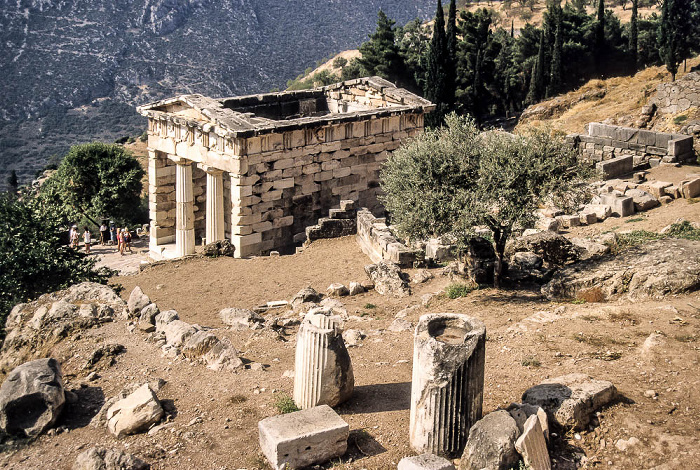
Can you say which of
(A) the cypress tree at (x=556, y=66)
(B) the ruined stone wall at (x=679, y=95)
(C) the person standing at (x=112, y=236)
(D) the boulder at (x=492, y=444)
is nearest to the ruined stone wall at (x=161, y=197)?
(C) the person standing at (x=112, y=236)

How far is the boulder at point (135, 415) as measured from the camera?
1025 centimetres

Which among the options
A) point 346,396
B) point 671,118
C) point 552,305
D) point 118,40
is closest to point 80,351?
point 346,396

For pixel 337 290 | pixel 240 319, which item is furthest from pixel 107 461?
pixel 337 290

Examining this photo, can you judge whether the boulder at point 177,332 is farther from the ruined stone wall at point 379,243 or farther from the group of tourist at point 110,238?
the group of tourist at point 110,238

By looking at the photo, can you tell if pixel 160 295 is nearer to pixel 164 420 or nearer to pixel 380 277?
pixel 380 277

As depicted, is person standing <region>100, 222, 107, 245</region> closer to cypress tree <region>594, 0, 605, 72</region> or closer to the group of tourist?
the group of tourist

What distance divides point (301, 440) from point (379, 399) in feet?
6.52

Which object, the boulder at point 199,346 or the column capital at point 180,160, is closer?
the boulder at point 199,346

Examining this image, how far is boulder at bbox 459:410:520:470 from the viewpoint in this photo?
8508mm

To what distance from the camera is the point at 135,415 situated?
10.3 meters

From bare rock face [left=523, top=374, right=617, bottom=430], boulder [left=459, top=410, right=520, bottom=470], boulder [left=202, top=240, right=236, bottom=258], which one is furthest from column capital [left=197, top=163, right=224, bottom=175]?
boulder [left=459, top=410, right=520, bottom=470]

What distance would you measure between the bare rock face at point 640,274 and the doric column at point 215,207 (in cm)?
1182

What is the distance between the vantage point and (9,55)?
66.3 m

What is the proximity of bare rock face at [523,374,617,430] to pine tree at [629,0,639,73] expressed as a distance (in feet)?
147
